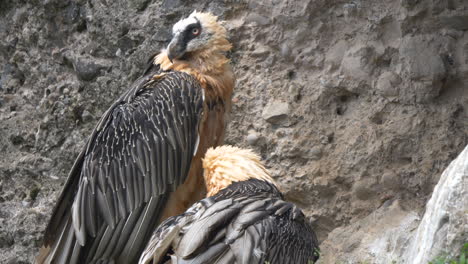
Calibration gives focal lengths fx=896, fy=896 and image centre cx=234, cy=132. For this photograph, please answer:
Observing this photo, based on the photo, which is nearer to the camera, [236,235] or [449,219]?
[449,219]

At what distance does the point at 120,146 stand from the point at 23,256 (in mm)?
1638

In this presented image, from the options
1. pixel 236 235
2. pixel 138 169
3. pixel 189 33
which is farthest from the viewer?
pixel 189 33

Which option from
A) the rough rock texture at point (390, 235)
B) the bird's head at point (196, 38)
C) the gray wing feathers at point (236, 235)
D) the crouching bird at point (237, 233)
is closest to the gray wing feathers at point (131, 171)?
the bird's head at point (196, 38)

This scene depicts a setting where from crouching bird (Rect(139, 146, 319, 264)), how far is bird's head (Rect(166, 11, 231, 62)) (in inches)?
51.9

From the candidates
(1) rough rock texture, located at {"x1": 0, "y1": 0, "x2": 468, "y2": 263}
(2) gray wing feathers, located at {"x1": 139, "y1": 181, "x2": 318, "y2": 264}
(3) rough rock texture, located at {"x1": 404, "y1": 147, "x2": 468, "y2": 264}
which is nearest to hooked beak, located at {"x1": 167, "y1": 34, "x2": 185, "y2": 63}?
(1) rough rock texture, located at {"x1": 0, "y1": 0, "x2": 468, "y2": 263}

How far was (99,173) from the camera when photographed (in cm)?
580

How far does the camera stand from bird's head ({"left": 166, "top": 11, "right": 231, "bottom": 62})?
19.9 feet

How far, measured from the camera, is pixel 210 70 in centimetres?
611

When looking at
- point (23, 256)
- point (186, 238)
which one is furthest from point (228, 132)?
point (186, 238)

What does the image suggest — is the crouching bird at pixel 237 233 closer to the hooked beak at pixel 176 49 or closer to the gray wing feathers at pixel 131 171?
the gray wing feathers at pixel 131 171

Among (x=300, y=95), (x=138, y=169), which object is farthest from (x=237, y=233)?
(x=300, y=95)

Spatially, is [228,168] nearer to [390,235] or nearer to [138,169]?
[138,169]

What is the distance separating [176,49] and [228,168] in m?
1.13

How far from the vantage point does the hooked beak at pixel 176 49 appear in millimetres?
6031
